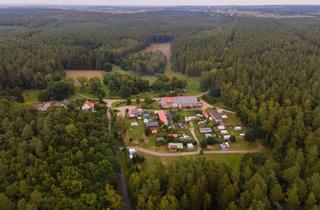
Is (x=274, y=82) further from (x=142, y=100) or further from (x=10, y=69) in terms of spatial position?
(x=10, y=69)

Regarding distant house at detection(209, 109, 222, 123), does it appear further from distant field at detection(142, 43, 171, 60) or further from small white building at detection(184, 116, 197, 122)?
distant field at detection(142, 43, 171, 60)

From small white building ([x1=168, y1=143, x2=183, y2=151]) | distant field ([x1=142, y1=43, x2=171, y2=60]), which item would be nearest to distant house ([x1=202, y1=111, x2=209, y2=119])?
small white building ([x1=168, y1=143, x2=183, y2=151])

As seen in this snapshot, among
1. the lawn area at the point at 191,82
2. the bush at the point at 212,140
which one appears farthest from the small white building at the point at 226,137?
the lawn area at the point at 191,82

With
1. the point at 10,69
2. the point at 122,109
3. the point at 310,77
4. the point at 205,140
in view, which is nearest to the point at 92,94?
the point at 122,109

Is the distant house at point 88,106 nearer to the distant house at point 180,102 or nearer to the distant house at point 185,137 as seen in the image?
the distant house at point 180,102

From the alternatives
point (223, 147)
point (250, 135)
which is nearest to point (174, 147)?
point (223, 147)
